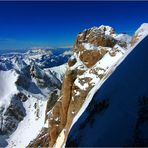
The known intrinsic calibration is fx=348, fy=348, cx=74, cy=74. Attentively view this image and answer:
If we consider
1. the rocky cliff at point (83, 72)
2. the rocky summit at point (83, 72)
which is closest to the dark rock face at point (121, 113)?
the rocky summit at point (83, 72)

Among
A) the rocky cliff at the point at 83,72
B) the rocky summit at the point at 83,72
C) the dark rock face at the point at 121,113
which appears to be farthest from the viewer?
the rocky cliff at the point at 83,72

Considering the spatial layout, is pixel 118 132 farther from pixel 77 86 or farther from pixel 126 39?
pixel 126 39

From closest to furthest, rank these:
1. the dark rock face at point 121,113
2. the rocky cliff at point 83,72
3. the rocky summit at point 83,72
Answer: the dark rock face at point 121,113, the rocky summit at point 83,72, the rocky cliff at point 83,72

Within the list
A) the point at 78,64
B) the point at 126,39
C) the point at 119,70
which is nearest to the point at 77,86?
the point at 78,64

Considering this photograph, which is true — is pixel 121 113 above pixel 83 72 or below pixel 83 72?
above

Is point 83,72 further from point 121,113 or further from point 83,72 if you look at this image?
point 121,113

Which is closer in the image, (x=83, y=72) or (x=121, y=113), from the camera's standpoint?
(x=121, y=113)

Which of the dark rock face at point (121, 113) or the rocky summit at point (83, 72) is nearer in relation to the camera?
the dark rock face at point (121, 113)

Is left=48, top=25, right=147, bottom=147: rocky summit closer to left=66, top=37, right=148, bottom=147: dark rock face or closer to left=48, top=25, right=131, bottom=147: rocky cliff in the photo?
left=48, top=25, right=131, bottom=147: rocky cliff

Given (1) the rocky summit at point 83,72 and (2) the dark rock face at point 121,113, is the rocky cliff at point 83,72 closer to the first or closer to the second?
(1) the rocky summit at point 83,72

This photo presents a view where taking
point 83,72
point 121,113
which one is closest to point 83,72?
point 83,72
